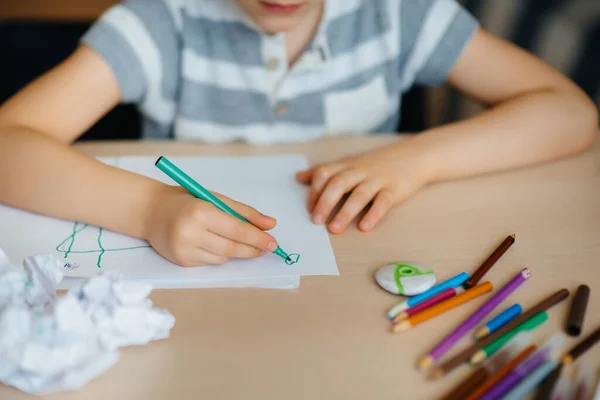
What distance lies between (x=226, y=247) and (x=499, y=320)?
0.22m

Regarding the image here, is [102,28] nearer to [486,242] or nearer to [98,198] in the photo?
[98,198]

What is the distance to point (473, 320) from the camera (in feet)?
1.38

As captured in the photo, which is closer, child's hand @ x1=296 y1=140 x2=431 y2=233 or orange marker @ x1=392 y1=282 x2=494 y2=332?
orange marker @ x1=392 y1=282 x2=494 y2=332

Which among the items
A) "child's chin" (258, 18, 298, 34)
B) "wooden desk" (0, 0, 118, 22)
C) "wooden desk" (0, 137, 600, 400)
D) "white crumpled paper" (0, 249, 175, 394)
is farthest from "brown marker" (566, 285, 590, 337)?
"wooden desk" (0, 0, 118, 22)

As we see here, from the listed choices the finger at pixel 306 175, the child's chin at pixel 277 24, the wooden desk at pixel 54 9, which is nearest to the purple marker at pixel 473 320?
the finger at pixel 306 175

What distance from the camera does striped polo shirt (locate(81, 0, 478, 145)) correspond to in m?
0.79

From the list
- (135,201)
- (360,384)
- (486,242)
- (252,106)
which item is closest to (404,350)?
(360,384)

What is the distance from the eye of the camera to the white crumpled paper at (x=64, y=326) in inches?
14.2

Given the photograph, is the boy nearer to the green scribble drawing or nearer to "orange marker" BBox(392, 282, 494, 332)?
the green scribble drawing

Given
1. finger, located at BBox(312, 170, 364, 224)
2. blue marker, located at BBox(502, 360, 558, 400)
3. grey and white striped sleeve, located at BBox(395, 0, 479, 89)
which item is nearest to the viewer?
blue marker, located at BBox(502, 360, 558, 400)

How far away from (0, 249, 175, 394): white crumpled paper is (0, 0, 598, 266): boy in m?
0.10

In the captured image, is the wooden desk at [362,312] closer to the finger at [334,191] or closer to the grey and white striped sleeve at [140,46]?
the finger at [334,191]

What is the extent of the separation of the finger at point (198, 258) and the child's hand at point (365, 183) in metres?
0.11

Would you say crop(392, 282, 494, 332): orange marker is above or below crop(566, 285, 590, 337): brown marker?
below
